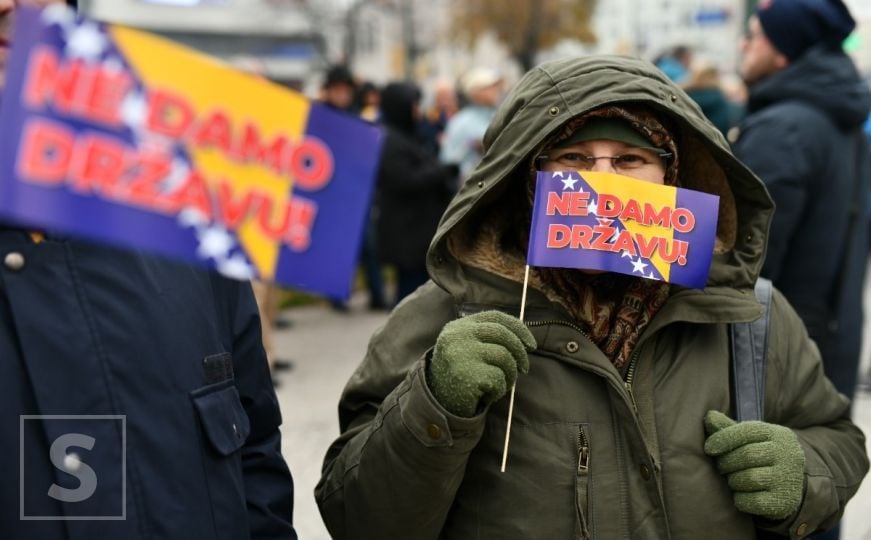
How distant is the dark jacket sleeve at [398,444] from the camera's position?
1872mm

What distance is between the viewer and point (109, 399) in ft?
5.33

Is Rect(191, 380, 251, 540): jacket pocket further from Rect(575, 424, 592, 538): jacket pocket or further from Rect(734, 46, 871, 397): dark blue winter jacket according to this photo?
Rect(734, 46, 871, 397): dark blue winter jacket

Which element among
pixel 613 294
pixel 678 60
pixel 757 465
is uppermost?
pixel 678 60

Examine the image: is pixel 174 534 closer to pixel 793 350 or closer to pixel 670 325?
pixel 670 325

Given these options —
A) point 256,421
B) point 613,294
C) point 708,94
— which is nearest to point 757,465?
point 613,294

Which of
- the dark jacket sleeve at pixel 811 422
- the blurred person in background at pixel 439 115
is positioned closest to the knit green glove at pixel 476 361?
the dark jacket sleeve at pixel 811 422

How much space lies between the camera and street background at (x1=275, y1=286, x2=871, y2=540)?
4590 millimetres

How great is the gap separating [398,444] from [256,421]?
0.30 meters

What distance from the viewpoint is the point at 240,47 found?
52.0 meters

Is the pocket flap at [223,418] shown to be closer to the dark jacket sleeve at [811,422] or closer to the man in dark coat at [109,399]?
the man in dark coat at [109,399]

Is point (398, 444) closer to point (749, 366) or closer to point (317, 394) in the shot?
point (749, 366)

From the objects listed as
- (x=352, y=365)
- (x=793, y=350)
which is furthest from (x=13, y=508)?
(x=352, y=365)

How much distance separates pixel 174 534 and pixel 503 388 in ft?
1.99

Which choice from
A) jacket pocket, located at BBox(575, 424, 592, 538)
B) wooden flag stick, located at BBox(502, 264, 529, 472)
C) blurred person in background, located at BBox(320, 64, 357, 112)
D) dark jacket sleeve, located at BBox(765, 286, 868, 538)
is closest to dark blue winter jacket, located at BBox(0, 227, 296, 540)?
wooden flag stick, located at BBox(502, 264, 529, 472)
